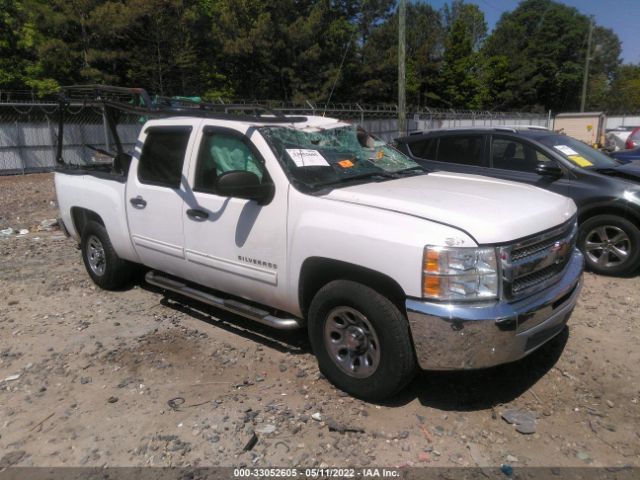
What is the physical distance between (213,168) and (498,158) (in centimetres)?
410

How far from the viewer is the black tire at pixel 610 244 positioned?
232 inches

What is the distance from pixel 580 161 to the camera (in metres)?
6.45

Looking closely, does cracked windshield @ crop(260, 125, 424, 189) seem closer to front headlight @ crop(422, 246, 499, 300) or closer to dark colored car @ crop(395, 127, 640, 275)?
front headlight @ crop(422, 246, 499, 300)

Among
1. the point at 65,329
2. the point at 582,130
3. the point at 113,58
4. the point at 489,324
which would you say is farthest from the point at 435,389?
the point at 113,58

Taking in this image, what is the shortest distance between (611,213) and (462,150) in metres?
2.01

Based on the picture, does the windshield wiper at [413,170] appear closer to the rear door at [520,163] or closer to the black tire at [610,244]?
the rear door at [520,163]

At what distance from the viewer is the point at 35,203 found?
1159 centimetres

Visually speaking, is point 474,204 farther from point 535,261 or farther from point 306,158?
point 306,158

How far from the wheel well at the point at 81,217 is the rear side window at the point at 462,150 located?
450 centimetres

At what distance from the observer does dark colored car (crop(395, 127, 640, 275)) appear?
5949 millimetres

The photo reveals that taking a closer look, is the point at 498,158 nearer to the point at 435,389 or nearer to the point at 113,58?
the point at 435,389

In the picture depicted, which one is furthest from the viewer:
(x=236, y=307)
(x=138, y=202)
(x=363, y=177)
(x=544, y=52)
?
(x=544, y=52)

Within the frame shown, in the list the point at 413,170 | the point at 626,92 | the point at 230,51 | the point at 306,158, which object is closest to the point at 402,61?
the point at 413,170

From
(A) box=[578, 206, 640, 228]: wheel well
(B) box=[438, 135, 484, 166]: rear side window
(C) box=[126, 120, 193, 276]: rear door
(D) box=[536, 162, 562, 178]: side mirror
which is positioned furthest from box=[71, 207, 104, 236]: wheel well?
(A) box=[578, 206, 640, 228]: wheel well
